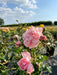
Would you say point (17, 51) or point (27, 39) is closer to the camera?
point (27, 39)

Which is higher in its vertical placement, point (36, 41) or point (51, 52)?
point (36, 41)

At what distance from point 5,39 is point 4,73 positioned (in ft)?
Answer: 3.95

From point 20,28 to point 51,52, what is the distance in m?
2.27

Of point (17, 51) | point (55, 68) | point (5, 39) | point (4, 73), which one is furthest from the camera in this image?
point (55, 68)

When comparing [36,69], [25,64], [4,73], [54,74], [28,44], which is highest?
[28,44]

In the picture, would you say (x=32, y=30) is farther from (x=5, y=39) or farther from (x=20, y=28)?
(x=5, y=39)

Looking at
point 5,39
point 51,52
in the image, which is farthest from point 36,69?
point 51,52

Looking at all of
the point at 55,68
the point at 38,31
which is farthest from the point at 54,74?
the point at 38,31

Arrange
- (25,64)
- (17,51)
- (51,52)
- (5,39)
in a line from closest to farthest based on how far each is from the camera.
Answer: (25,64), (17,51), (5,39), (51,52)

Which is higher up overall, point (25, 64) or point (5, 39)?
point (25, 64)

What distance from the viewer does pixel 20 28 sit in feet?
4.68

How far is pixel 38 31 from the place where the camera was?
29.1 inches

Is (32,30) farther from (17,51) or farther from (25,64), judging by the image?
(17,51)

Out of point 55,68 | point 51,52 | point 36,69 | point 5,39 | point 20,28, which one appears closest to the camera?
point 36,69
